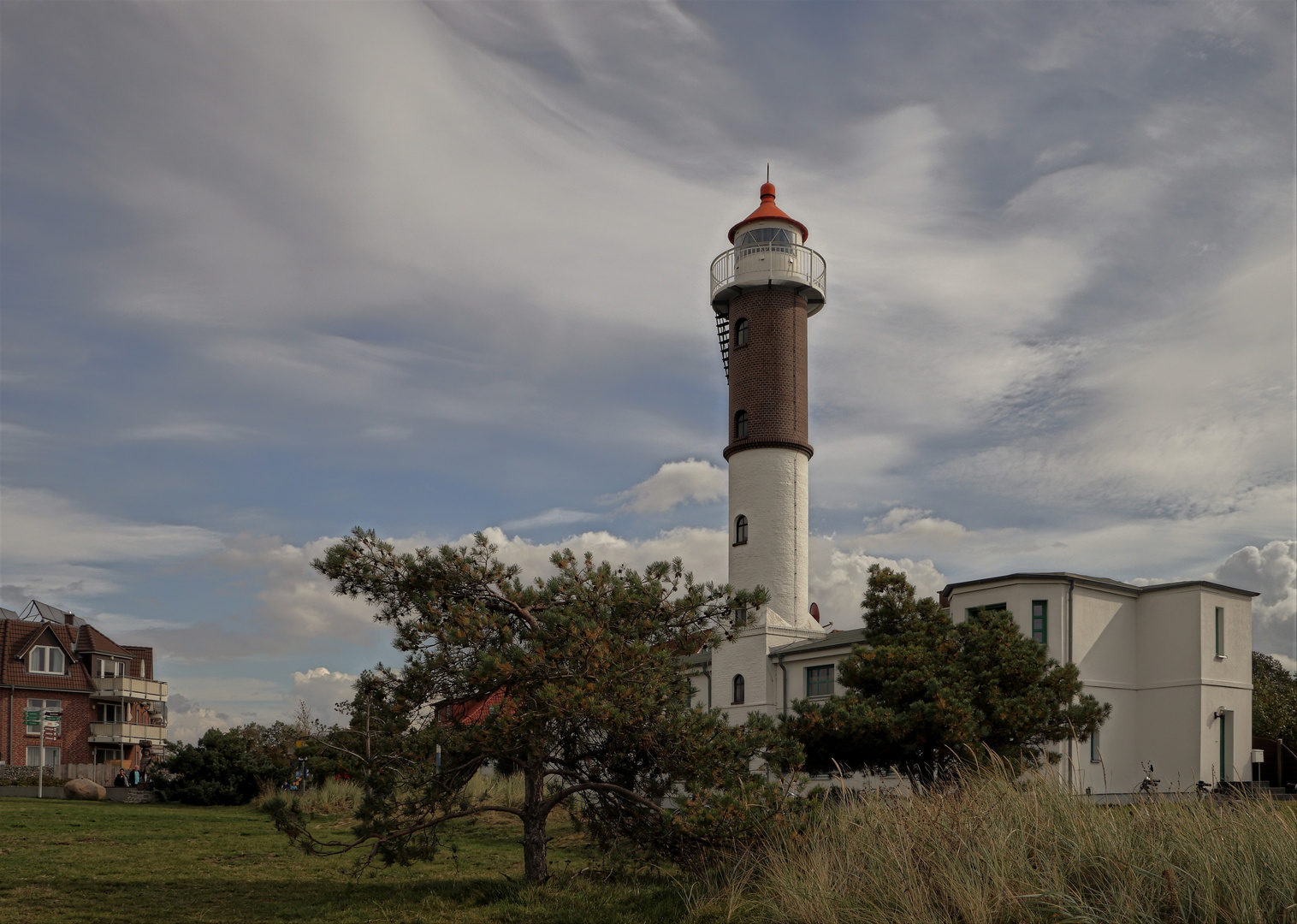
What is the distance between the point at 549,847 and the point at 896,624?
925 centimetres

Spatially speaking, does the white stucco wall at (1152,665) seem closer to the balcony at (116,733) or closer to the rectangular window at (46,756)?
the rectangular window at (46,756)

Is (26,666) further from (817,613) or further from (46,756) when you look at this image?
(817,613)

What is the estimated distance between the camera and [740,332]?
37.6 metres

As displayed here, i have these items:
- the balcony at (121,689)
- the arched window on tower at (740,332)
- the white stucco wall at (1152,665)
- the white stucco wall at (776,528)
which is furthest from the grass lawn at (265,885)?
the balcony at (121,689)

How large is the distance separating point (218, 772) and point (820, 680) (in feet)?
66.0

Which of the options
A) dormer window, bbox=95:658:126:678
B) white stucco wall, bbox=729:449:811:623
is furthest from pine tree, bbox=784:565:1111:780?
dormer window, bbox=95:658:126:678

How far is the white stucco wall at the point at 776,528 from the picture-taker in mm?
34656

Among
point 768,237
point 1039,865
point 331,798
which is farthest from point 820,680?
point 1039,865

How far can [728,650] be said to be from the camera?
36.3 metres

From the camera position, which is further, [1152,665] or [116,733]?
[116,733]

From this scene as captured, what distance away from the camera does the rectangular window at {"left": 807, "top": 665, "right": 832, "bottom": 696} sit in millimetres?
32469

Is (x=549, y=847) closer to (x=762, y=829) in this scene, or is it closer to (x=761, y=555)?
(x=762, y=829)

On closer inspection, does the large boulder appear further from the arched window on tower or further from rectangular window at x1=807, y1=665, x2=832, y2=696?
the arched window on tower

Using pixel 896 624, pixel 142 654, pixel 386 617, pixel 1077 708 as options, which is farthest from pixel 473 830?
pixel 142 654
